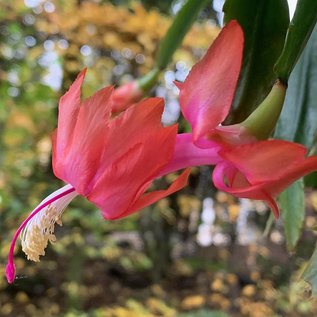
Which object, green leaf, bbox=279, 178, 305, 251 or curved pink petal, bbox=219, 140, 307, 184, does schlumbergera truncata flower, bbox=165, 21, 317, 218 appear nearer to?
curved pink petal, bbox=219, 140, 307, 184

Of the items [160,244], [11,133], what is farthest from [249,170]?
[160,244]

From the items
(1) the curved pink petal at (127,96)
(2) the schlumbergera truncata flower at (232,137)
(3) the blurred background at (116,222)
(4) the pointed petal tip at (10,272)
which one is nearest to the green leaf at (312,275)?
(2) the schlumbergera truncata flower at (232,137)

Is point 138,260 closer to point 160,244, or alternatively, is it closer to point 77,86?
point 160,244

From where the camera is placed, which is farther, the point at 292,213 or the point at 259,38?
the point at 292,213

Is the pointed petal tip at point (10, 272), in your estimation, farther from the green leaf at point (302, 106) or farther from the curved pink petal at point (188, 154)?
the green leaf at point (302, 106)

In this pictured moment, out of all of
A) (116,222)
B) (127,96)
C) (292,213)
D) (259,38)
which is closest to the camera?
(259,38)

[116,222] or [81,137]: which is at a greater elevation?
[81,137]

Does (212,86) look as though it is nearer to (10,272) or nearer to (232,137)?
(232,137)

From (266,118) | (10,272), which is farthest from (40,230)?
(266,118)
